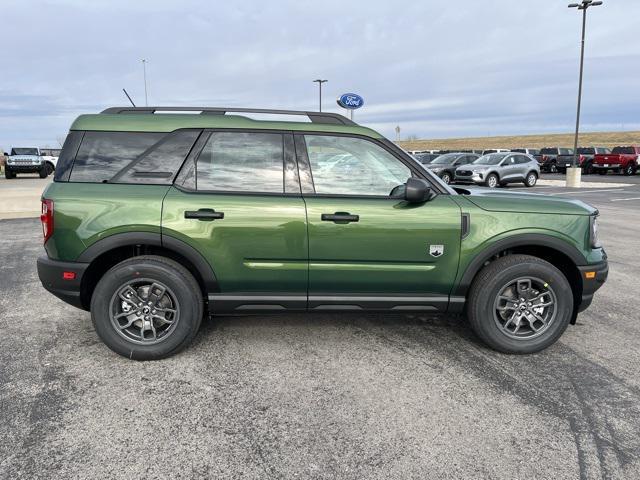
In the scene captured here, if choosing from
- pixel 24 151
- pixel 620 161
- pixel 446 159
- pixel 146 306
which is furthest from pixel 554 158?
pixel 146 306

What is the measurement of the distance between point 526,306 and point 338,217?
162cm

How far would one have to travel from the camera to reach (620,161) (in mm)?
31469

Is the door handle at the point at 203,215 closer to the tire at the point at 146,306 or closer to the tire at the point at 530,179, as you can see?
the tire at the point at 146,306

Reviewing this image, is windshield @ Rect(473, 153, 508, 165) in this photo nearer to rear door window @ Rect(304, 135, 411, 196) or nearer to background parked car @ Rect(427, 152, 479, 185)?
background parked car @ Rect(427, 152, 479, 185)

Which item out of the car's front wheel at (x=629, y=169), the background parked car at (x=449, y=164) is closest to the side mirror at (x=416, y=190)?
the background parked car at (x=449, y=164)

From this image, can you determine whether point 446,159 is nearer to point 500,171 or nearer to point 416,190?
point 500,171

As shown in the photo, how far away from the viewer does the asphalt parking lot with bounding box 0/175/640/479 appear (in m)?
2.47

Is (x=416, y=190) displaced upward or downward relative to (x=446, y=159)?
downward

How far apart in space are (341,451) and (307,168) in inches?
78.7

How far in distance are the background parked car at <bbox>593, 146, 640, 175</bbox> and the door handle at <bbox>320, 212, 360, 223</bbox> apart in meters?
34.1

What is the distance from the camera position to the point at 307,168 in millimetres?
3678

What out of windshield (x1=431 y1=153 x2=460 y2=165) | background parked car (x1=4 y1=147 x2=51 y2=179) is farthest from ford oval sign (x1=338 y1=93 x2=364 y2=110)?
background parked car (x1=4 y1=147 x2=51 y2=179)

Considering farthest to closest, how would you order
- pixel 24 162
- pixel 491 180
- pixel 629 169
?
pixel 629 169, pixel 24 162, pixel 491 180

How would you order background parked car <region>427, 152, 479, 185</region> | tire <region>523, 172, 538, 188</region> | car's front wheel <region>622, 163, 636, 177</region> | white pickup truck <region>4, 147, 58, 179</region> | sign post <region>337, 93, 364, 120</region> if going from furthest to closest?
car's front wheel <region>622, 163, 636, 177</region> < white pickup truck <region>4, 147, 58, 179</region> < background parked car <region>427, 152, 479, 185</region> < tire <region>523, 172, 538, 188</region> < sign post <region>337, 93, 364, 120</region>
